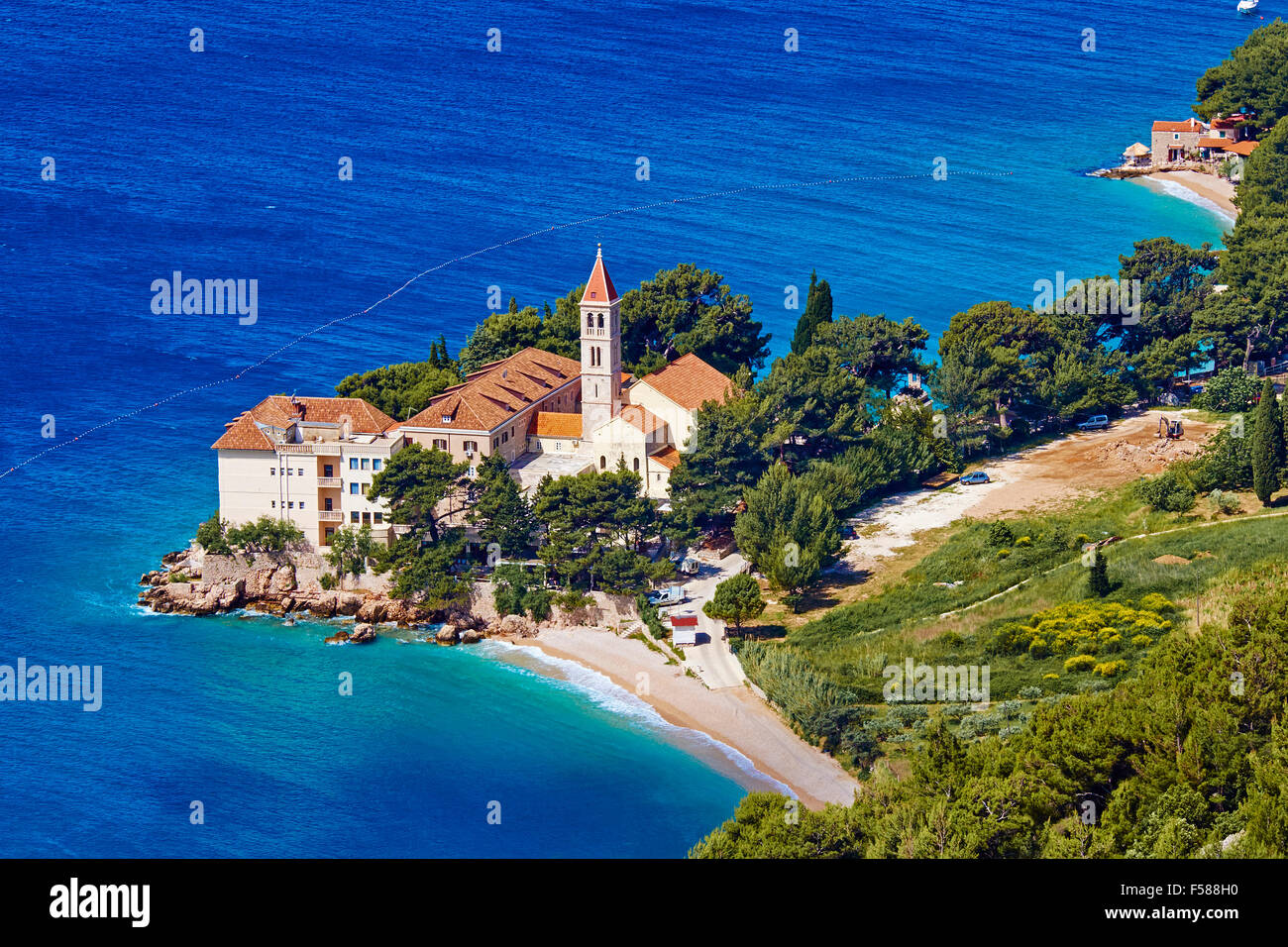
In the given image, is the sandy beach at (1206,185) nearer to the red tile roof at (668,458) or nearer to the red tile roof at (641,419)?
the red tile roof at (668,458)

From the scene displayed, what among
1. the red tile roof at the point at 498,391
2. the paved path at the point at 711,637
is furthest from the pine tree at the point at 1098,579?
the red tile roof at the point at 498,391

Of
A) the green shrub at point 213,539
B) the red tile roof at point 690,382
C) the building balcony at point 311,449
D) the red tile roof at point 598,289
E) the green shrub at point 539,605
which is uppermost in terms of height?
the red tile roof at point 598,289

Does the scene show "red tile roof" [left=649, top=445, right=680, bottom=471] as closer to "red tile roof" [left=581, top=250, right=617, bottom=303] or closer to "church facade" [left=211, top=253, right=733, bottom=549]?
"church facade" [left=211, top=253, right=733, bottom=549]

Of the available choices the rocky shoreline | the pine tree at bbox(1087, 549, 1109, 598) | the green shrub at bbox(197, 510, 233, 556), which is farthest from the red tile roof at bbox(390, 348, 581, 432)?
the pine tree at bbox(1087, 549, 1109, 598)

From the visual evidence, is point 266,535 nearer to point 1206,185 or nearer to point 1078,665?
point 1078,665

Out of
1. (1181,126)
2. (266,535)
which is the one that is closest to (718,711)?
(266,535)

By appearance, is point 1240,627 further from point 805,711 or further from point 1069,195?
point 1069,195

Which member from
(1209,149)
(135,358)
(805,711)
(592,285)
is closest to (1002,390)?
(592,285)
